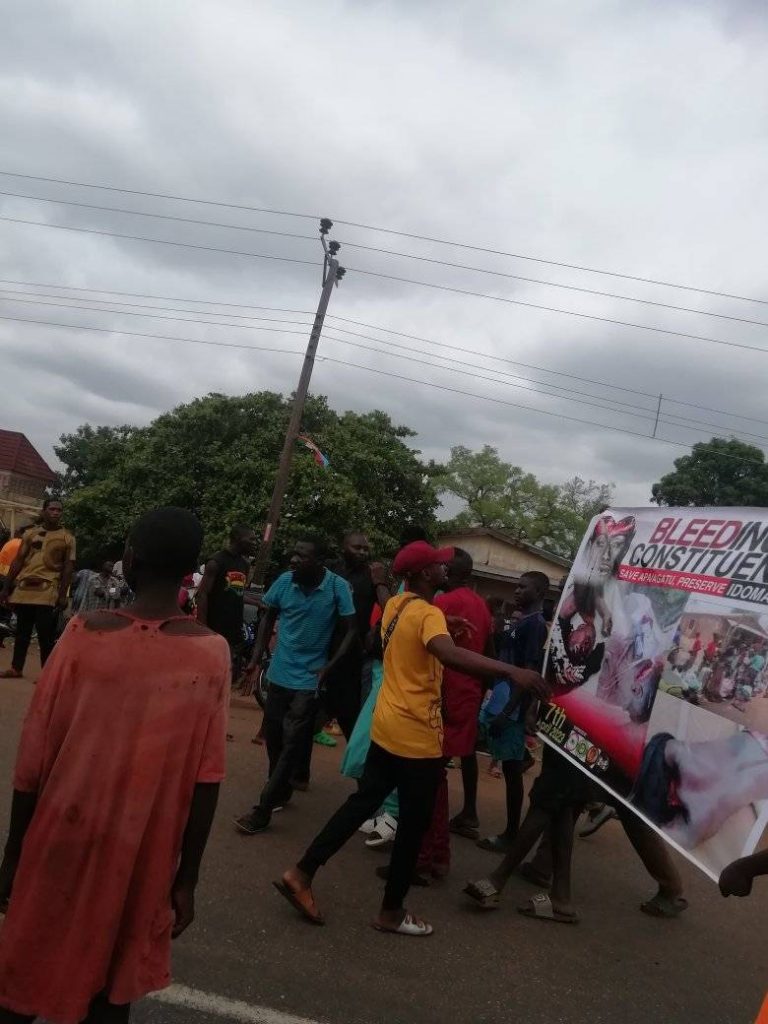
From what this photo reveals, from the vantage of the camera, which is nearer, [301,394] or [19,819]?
[19,819]

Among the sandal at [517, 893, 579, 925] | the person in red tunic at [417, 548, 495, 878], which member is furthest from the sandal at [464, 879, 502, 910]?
the person in red tunic at [417, 548, 495, 878]

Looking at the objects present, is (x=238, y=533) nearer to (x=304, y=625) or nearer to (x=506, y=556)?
(x=304, y=625)

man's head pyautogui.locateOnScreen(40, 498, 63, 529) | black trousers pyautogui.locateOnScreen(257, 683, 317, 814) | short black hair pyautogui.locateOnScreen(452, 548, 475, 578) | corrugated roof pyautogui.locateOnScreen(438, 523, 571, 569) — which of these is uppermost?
corrugated roof pyautogui.locateOnScreen(438, 523, 571, 569)

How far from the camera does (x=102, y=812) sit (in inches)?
73.5

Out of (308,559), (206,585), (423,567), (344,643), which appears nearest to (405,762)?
(423,567)

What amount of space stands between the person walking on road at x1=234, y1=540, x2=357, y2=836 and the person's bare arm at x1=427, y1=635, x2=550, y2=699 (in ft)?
5.62

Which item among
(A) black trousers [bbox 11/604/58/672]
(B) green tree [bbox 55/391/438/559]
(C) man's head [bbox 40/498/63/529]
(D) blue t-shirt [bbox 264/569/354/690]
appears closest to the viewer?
(D) blue t-shirt [bbox 264/569/354/690]

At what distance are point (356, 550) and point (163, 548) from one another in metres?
4.27

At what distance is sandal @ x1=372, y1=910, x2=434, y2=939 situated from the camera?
3.77 m

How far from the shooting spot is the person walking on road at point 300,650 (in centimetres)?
487

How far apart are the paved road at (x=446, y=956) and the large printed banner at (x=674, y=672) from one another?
0.98m

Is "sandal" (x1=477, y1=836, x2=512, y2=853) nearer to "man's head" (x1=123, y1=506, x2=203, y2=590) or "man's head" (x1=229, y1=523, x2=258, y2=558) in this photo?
"man's head" (x1=229, y1=523, x2=258, y2=558)

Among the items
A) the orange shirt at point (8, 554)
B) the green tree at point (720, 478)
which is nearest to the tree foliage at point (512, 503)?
the green tree at point (720, 478)

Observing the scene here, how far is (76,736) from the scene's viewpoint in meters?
1.88
